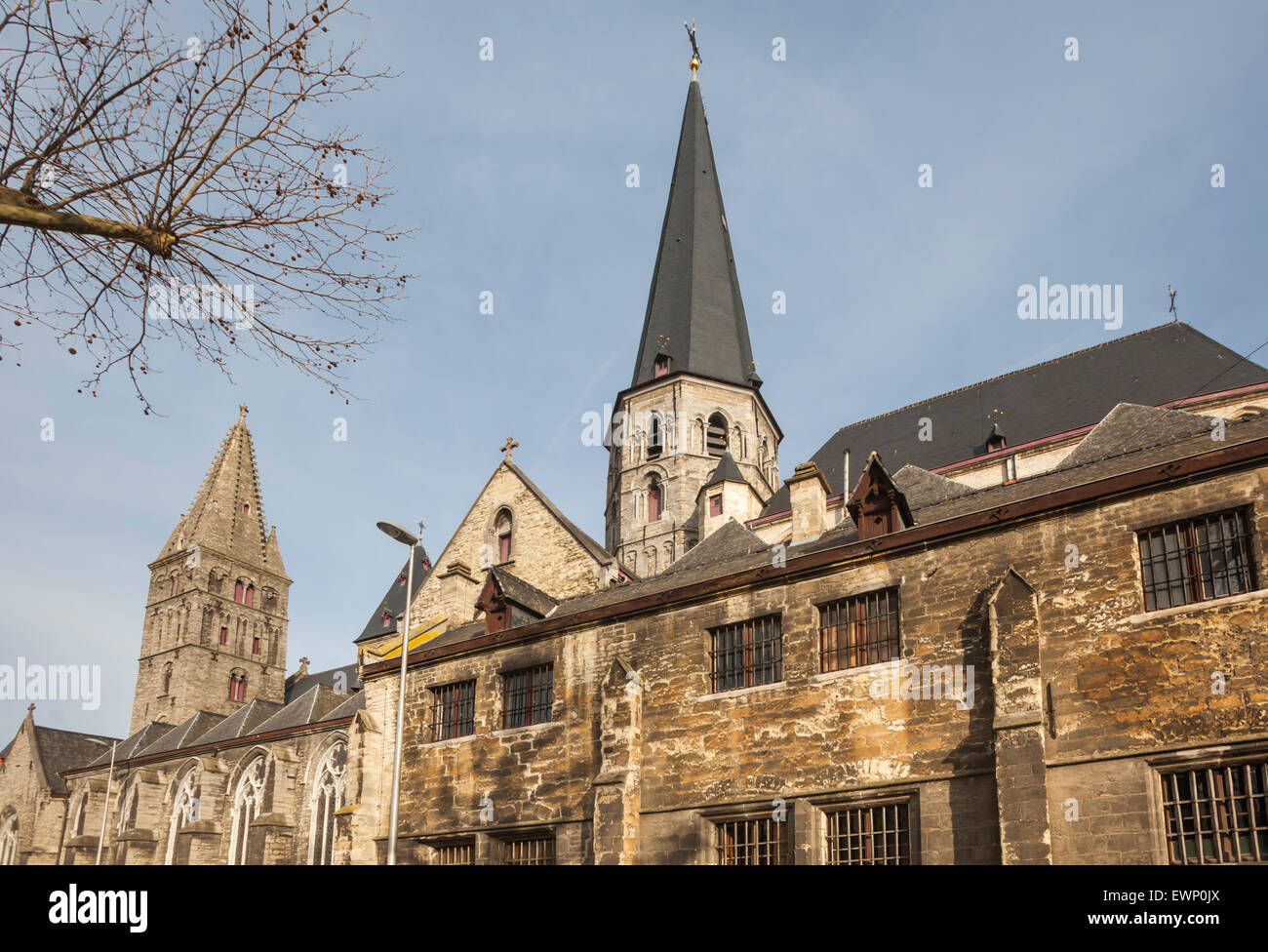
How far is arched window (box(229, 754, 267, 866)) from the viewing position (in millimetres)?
40719

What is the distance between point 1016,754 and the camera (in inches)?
582

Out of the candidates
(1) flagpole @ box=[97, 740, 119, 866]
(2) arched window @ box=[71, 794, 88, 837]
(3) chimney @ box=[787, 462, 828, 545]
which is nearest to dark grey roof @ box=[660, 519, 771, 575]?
(3) chimney @ box=[787, 462, 828, 545]

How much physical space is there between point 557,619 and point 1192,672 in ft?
38.4

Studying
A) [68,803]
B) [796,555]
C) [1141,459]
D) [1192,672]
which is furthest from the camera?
[68,803]

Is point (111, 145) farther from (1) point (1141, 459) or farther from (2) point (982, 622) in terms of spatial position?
(1) point (1141, 459)

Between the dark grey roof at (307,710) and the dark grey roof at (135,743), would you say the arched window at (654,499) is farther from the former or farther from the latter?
the dark grey roof at (135,743)

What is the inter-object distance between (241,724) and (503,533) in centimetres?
1670

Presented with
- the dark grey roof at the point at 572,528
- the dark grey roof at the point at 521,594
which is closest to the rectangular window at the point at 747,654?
the dark grey roof at the point at 521,594

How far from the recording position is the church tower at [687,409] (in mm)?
49312

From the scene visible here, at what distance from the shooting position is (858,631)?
17797 millimetres

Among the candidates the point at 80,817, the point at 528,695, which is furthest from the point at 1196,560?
the point at 80,817

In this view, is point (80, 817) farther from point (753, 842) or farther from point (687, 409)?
point (753, 842)

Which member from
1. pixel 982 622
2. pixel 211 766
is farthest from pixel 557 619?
pixel 211 766

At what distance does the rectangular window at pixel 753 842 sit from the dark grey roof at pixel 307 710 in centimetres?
2591
